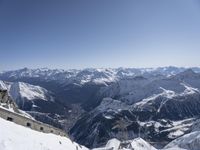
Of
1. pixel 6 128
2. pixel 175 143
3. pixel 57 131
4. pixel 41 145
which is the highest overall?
pixel 6 128

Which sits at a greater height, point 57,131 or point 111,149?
point 57,131

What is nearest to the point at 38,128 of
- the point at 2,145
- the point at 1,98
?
the point at 1,98

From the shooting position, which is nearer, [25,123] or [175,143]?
[25,123]

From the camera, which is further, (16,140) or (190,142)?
(190,142)

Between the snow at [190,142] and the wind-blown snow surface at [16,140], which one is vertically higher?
the wind-blown snow surface at [16,140]

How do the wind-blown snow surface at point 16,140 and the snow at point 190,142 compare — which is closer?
the wind-blown snow surface at point 16,140

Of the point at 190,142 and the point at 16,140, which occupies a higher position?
the point at 16,140

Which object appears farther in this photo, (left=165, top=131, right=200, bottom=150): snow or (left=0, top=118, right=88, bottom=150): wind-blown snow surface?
(left=165, top=131, right=200, bottom=150): snow

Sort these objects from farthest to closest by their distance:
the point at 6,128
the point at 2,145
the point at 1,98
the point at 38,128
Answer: the point at 1,98 < the point at 38,128 < the point at 6,128 < the point at 2,145

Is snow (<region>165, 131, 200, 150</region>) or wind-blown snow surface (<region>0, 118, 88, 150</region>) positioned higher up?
wind-blown snow surface (<region>0, 118, 88, 150</region>)

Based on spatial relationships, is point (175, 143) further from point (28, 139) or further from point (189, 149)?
point (28, 139)

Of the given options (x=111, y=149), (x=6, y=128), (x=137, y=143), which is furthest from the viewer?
(x=137, y=143)
